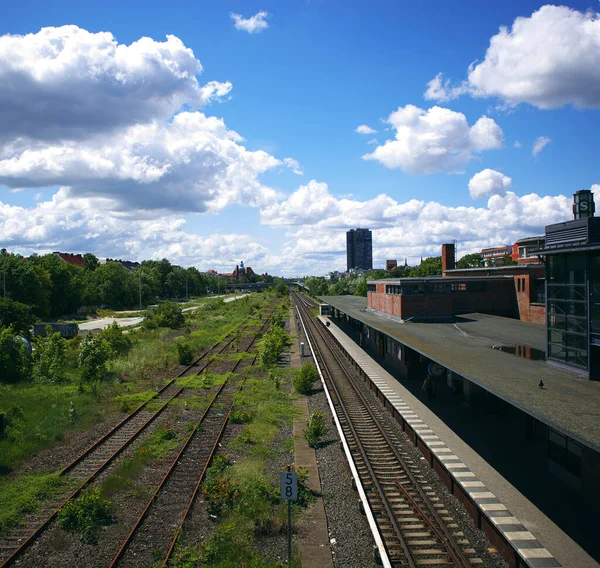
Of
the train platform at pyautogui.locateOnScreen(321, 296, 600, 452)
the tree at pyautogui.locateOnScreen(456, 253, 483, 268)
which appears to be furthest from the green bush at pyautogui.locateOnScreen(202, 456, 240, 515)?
the tree at pyautogui.locateOnScreen(456, 253, 483, 268)

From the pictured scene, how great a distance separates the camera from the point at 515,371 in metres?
14.4

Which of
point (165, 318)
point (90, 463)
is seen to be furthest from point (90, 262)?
point (90, 463)

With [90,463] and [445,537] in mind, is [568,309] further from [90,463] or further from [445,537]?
[90,463]

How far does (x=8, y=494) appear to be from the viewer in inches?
477

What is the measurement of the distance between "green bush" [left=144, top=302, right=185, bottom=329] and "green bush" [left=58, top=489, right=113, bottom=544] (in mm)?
43404

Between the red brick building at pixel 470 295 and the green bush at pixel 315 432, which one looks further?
the red brick building at pixel 470 295

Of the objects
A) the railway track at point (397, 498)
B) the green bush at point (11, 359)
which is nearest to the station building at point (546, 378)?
the railway track at point (397, 498)

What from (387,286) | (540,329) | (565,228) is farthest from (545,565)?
(387,286)

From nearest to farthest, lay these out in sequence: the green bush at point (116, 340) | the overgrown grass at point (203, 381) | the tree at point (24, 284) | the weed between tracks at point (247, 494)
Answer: the weed between tracks at point (247, 494) < the overgrown grass at point (203, 381) < the green bush at point (116, 340) < the tree at point (24, 284)

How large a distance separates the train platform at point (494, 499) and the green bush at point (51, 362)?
1836cm

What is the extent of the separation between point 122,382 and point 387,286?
19.0 meters

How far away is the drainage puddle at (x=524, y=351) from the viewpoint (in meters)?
16.7

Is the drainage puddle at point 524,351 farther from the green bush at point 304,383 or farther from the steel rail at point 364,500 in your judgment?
the green bush at point 304,383

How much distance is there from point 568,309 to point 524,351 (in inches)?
160
